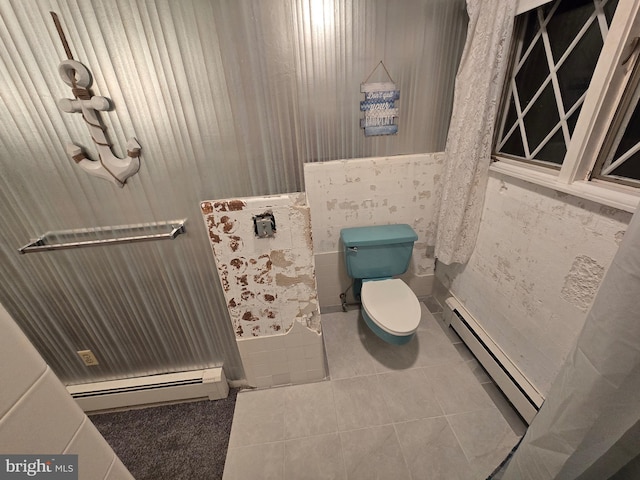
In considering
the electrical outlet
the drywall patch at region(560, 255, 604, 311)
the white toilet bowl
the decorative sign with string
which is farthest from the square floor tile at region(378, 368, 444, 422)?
the electrical outlet

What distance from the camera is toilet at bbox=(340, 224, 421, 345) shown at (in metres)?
1.43

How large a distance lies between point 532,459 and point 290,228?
0.99 metres

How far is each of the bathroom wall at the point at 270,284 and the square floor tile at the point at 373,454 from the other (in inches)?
14.7

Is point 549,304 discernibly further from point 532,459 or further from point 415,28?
point 415,28

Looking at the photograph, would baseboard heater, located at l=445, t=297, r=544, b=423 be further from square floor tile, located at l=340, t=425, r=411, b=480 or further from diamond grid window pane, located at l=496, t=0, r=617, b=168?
diamond grid window pane, located at l=496, t=0, r=617, b=168

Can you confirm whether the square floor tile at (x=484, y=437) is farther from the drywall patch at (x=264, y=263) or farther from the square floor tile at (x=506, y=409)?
the drywall patch at (x=264, y=263)

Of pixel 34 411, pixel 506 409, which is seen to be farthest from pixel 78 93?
pixel 506 409

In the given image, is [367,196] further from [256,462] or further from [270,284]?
[256,462]

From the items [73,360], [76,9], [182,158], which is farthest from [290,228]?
[73,360]

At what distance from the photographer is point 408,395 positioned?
1.40 meters

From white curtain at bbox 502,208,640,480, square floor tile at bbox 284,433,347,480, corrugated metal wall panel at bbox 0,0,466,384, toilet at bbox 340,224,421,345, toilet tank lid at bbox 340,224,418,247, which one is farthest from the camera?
toilet tank lid at bbox 340,224,418,247

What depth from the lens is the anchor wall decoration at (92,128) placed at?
33.5 inches

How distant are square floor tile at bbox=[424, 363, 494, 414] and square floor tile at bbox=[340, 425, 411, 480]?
34cm

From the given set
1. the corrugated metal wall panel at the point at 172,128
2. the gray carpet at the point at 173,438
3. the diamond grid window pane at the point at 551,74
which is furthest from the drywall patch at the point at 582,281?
the gray carpet at the point at 173,438
